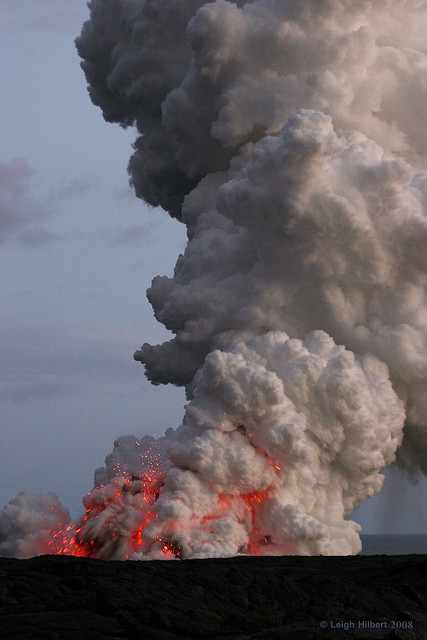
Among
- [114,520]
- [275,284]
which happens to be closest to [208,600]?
[114,520]

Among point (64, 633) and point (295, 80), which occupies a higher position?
point (295, 80)

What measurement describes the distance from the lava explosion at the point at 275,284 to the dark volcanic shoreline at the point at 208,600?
1210cm

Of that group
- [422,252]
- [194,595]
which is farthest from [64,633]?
[422,252]

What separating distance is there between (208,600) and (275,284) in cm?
2756

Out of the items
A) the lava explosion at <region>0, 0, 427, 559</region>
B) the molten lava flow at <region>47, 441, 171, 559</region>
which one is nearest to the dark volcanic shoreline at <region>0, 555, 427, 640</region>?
the lava explosion at <region>0, 0, 427, 559</region>

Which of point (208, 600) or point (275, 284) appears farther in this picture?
point (275, 284)

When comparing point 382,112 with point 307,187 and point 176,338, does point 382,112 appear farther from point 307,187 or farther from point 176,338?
point 176,338

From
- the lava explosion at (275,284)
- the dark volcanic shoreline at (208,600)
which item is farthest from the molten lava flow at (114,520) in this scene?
the dark volcanic shoreline at (208,600)

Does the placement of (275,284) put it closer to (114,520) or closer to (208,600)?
(114,520)

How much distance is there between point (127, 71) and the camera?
2584 inches

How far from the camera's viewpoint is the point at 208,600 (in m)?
32.9

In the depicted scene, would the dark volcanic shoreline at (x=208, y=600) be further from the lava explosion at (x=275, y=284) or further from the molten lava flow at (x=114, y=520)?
the molten lava flow at (x=114, y=520)

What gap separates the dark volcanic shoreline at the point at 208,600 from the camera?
2883 cm

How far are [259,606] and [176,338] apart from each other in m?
29.5
